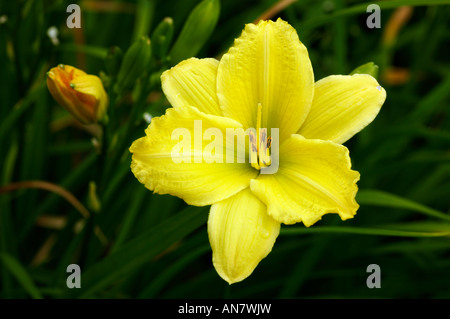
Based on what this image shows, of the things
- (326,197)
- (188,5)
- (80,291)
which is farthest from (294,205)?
(188,5)

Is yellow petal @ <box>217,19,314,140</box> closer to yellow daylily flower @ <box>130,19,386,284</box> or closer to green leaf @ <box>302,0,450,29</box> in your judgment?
yellow daylily flower @ <box>130,19,386,284</box>

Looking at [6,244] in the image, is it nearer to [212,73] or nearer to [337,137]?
[212,73]

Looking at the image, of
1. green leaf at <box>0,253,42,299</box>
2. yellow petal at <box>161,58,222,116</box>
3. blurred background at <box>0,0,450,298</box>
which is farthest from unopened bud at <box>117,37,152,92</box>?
green leaf at <box>0,253,42,299</box>

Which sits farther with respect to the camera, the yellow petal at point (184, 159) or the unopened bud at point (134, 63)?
the unopened bud at point (134, 63)

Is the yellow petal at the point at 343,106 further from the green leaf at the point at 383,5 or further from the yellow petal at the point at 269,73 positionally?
the green leaf at the point at 383,5

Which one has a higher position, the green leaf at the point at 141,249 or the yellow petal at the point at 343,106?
the yellow petal at the point at 343,106

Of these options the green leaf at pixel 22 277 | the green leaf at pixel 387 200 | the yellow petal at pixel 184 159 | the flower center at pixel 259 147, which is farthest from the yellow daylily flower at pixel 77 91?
the green leaf at pixel 387 200

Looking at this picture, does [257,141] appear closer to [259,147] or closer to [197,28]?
[259,147]
